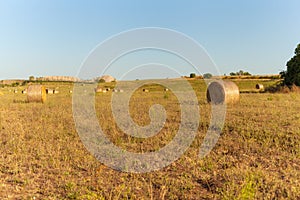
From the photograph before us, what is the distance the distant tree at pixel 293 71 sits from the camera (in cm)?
2600

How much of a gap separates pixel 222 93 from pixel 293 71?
49.8 ft

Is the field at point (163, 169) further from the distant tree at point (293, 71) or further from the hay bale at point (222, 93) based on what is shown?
the distant tree at point (293, 71)

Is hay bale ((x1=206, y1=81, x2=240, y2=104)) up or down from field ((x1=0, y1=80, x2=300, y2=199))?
up

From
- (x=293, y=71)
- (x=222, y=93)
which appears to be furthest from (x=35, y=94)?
(x=293, y=71)

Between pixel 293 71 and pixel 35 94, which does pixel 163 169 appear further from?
pixel 293 71

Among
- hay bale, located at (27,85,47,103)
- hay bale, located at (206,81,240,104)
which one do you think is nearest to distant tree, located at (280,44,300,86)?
hay bale, located at (206,81,240,104)

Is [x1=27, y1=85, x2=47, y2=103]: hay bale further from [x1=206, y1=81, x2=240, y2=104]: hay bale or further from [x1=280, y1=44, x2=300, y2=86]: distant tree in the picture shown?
[x1=280, y1=44, x2=300, y2=86]: distant tree

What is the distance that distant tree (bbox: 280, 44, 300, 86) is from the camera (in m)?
26.0

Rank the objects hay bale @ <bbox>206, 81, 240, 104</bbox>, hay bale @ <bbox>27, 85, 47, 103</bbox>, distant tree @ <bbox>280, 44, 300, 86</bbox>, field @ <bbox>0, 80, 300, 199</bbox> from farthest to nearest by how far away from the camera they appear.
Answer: distant tree @ <bbox>280, 44, 300, 86</bbox> → hay bale @ <bbox>27, 85, 47, 103</bbox> → hay bale @ <bbox>206, 81, 240, 104</bbox> → field @ <bbox>0, 80, 300, 199</bbox>

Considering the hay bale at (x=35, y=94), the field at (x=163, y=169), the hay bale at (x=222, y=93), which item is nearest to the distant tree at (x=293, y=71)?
the hay bale at (x=222, y=93)

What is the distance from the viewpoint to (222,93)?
15.1 meters

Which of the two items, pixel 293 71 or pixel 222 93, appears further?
pixel 293 71

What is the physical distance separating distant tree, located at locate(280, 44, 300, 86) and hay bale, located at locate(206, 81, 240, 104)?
13512 mm

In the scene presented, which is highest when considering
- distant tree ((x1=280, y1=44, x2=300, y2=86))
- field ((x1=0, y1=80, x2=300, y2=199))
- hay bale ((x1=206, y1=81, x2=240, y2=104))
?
distant tree ((x1=280, y1=44, x2=300, y2=86))
